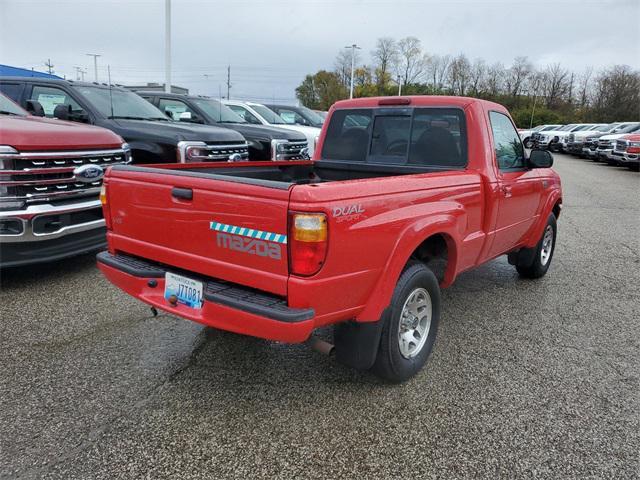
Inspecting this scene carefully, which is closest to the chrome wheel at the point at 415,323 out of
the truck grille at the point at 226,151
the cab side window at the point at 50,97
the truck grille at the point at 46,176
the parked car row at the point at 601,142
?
the truck grille at the point at 46,176

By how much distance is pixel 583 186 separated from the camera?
48.0ft

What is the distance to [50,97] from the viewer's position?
674 cm

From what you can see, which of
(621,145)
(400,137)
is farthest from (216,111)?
(621,145)

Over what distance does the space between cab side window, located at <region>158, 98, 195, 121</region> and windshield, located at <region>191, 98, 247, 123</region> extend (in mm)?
236

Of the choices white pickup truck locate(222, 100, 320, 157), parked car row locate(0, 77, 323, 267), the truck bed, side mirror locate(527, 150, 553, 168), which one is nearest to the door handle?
the truck bed

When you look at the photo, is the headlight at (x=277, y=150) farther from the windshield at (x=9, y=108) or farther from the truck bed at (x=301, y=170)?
the truck bed at (x=301, y=170)

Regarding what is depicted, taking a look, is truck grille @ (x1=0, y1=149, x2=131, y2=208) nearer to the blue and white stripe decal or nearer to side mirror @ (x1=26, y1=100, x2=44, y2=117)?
side mirror @ (x1=26, y1=100, x2=44, y2=117)

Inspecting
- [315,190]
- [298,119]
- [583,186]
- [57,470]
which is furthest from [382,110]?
[583,186]

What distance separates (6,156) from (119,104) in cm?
326

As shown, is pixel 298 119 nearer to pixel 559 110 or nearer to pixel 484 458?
pixel 484 458

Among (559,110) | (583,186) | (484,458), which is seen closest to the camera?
(484,458)

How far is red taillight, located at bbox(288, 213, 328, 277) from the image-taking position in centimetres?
232

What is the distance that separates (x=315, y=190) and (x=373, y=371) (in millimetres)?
1339

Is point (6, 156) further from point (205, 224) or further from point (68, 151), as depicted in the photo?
point (205, 224)
